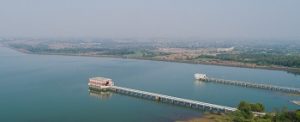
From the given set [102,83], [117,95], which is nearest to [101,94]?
[117,95]

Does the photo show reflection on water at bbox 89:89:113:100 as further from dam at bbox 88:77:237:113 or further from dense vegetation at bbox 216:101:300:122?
dense vegetation at bbox 216:101:300:122

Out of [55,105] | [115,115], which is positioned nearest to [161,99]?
[115,115]

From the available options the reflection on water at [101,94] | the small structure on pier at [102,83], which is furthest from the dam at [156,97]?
the reflection on water at [101,94]

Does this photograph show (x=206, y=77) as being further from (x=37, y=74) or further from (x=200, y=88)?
(x=37, y=74)

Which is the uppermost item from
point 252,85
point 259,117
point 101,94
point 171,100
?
point 259,117

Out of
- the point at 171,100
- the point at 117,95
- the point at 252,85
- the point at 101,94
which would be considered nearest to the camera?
the point at 171,100

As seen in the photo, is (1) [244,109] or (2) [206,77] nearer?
(1) [244,109]

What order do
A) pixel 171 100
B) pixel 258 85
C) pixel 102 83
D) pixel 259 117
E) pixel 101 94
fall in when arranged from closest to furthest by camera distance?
1. pixel 259 117
2. pixel 171 100
3. pixel 101 94
4. pixel 102 83
5. pixel 258 85

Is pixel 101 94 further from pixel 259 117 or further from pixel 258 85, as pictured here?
pixel 259 117
